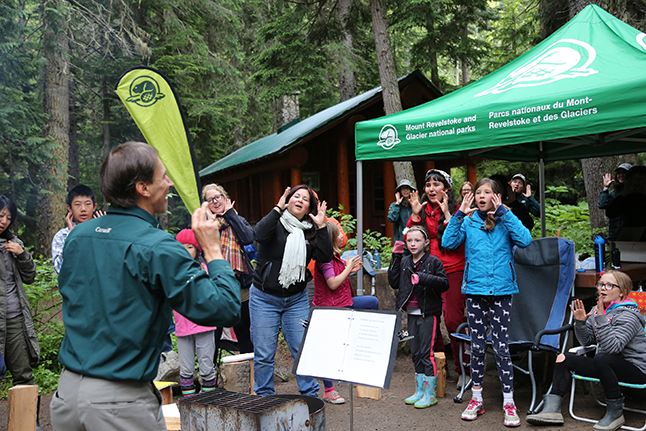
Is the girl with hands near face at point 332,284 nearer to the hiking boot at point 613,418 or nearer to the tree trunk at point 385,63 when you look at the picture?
the hiking boot at point 613,418

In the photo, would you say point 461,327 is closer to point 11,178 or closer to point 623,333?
point 623,333

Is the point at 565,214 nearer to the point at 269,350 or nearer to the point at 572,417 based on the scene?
the point at 572,417

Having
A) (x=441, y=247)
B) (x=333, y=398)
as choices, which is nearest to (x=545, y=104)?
(x=441, y=247)

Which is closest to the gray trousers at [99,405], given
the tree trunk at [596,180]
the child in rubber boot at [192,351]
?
the child in rubber boot at [192,351]

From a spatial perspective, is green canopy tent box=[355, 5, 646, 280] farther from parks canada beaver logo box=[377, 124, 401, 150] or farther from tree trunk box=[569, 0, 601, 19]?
tree trunk box=[569, 0, 601, 19]

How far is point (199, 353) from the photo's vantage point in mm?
4543

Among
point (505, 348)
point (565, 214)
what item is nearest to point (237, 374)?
point (505, 348)

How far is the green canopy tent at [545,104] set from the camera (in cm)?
403

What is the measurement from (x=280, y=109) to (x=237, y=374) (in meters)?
18.1

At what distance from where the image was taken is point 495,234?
14.9 feet

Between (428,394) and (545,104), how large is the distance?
287 centimetres

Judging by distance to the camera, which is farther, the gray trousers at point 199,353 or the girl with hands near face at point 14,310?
the gray trousers at point 199,353

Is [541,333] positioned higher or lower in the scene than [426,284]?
lower

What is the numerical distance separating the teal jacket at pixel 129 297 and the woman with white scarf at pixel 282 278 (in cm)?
238
